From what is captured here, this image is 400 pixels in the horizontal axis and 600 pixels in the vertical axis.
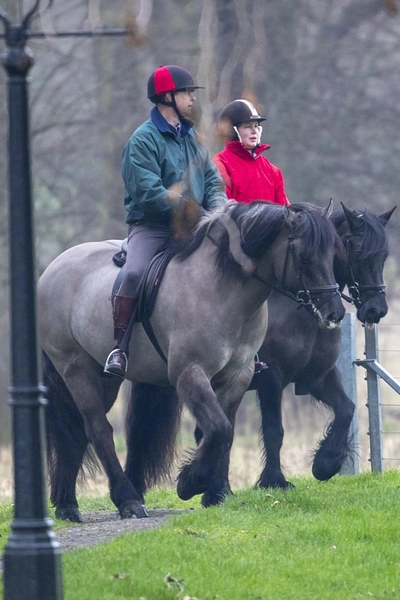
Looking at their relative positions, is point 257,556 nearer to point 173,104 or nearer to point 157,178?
point 157,178

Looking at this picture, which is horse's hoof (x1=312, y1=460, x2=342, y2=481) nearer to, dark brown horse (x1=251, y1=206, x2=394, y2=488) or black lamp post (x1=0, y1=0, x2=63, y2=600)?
dark brown horse (x1=251, y1=206, x2=394, y2=488)

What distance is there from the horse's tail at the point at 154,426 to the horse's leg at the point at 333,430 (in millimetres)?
1179

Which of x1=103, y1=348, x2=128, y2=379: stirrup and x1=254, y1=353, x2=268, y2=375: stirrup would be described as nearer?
x1=103, y1=348, x2=128, y2=379: stirrup

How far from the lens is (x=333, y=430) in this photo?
31.3ft

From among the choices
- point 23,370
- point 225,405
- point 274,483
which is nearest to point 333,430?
point 274,483

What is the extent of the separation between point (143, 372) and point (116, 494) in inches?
36.9

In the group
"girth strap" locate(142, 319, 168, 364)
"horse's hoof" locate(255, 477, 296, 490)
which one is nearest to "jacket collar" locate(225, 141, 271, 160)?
"girth strap" locate(142, 319, 168, 364)

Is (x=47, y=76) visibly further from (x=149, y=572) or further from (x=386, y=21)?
(x=149, y=572)

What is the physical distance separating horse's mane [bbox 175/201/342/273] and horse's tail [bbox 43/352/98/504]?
179 centimetres

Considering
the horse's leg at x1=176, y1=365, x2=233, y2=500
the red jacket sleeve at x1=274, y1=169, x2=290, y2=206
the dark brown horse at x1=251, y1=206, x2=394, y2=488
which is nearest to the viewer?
the horse's leg at x1=176, y1=365, x2=233, y2=500

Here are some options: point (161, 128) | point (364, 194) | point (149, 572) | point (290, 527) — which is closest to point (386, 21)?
point (364, 194)

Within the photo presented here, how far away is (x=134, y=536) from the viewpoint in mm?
7375

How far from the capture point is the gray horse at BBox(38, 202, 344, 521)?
814 centimetres

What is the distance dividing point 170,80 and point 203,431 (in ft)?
8.50
